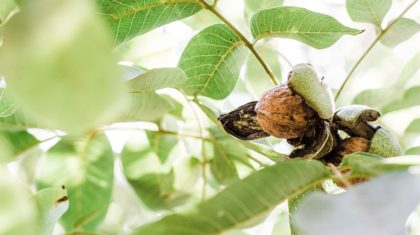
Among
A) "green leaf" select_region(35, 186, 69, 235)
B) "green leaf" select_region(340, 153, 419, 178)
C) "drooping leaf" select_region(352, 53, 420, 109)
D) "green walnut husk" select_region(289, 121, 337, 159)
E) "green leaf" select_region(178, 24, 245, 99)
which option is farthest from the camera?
"drooping leaf" select_region(352, 53, 420, 109)

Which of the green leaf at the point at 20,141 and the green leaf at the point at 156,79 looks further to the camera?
the green leaf at the point at 20,141

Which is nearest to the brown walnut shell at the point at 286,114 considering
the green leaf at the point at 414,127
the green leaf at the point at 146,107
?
the green leaf at the point at 146,107

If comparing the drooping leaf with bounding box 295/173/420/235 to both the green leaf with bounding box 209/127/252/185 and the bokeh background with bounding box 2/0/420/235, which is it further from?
the green leaf with bounding box 209/127/252/185

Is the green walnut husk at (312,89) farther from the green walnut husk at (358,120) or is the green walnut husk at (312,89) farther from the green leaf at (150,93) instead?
the green leaf at (150,93)

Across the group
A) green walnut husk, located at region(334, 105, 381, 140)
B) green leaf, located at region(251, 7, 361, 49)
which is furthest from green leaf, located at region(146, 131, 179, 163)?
green walnut husk, located at region(334, 105, 381, 140)

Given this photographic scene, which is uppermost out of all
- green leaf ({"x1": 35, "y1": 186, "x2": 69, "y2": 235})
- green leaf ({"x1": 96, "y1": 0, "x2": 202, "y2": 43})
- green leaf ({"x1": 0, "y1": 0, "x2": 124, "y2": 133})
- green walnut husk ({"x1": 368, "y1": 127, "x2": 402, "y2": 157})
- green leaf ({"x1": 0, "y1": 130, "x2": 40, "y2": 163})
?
green leaf ({"x1": 0, "y1": 0, "x2": 124, "y2": 133})

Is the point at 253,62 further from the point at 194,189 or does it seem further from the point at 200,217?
the point at 200,217
